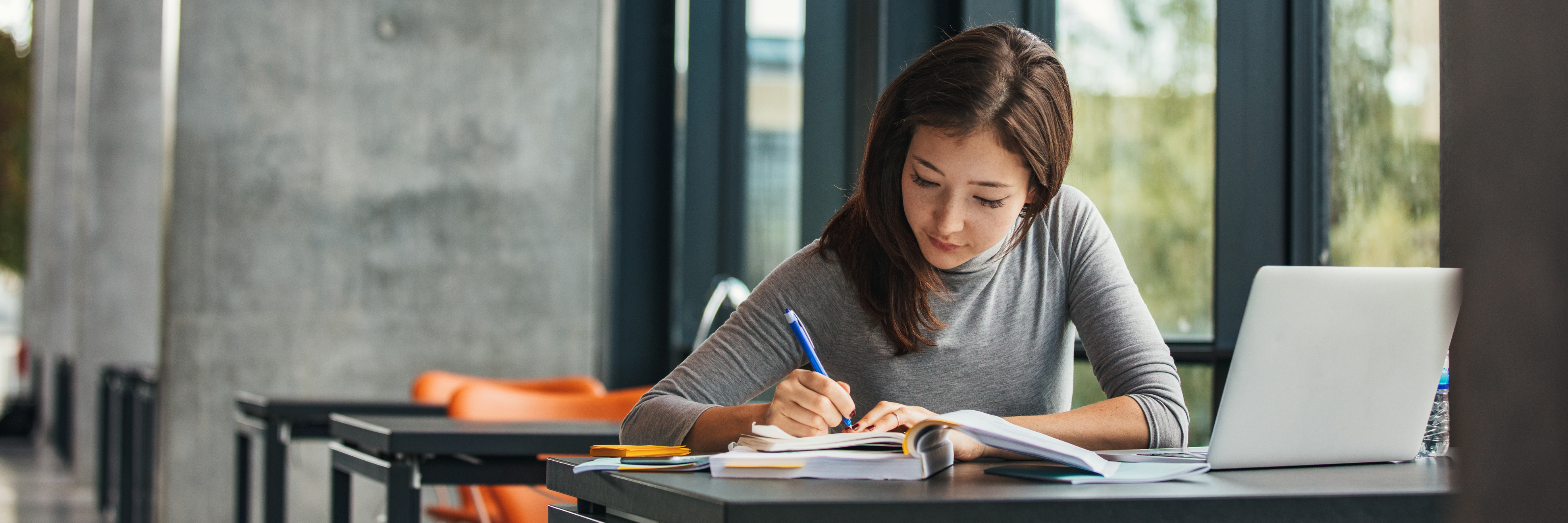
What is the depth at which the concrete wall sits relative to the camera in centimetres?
427

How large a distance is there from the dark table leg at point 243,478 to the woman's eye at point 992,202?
7.93 feet

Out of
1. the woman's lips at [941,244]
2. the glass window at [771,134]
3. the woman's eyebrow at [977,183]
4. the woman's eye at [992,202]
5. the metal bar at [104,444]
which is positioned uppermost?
the glass window at [771,134]

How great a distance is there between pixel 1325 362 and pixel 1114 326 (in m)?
0.44

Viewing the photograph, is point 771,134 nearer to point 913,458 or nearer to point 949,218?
point 949,218

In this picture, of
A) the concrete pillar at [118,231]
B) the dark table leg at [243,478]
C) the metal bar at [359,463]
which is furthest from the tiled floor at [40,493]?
the metal bar at [359,463]

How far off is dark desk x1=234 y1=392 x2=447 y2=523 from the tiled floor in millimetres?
3103

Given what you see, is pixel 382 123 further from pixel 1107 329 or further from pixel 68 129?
pixel 68 129

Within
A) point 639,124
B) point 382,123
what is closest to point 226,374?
point 382,123

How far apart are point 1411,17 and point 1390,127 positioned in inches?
7.5

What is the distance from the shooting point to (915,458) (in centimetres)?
101

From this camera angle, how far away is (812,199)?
341 cm

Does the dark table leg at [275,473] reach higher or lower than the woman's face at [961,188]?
lower

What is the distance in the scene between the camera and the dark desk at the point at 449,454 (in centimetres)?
181

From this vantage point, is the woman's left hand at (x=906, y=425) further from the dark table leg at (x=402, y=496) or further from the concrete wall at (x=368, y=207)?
the concrete wall at (x=368, y=207)
